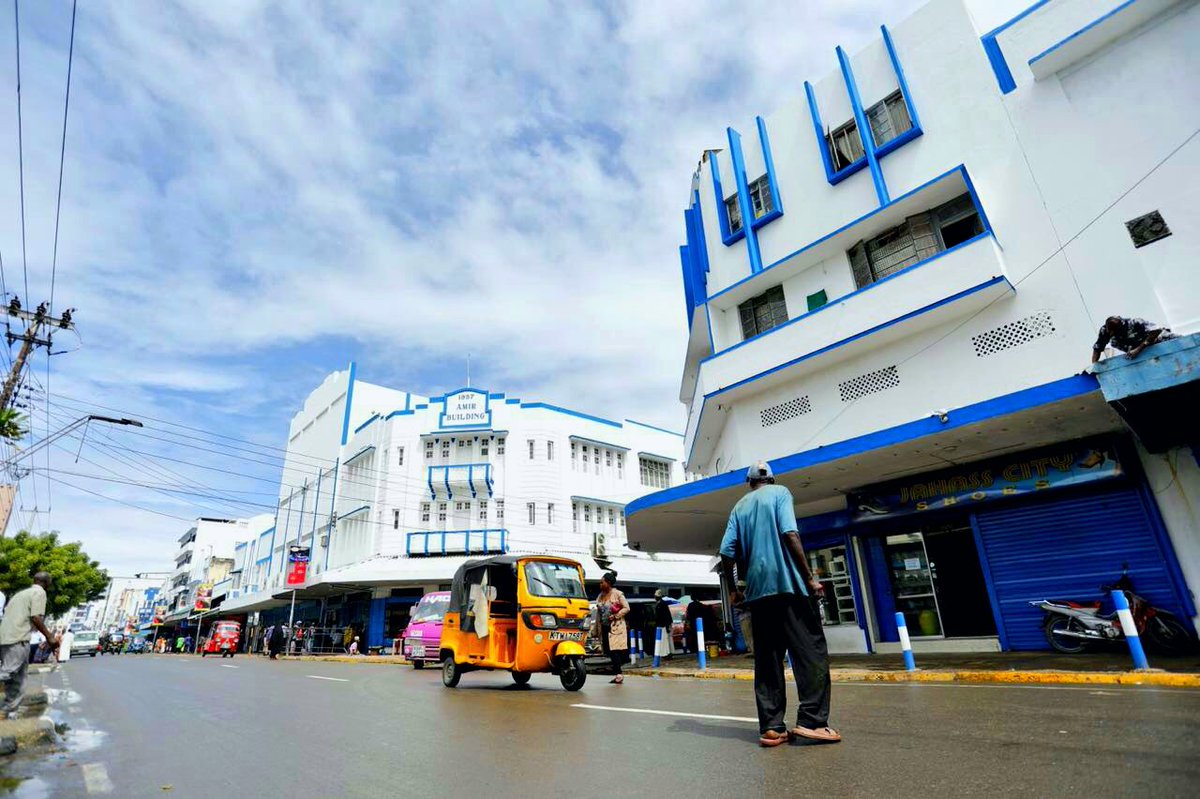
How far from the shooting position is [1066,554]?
1137 centimetres

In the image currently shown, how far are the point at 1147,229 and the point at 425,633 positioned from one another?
63.4 ft

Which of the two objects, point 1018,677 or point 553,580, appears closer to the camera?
point 1018,677

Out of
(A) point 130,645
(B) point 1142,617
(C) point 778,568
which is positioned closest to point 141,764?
(C) point 778,568

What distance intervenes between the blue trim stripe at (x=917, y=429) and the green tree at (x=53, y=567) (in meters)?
37.8

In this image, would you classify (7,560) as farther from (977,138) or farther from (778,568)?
(977,138)

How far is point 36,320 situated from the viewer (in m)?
19.7

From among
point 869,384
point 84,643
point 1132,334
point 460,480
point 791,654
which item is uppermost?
point 460,480

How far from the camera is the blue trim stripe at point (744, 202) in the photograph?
644 inches

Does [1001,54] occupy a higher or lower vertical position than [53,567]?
higher

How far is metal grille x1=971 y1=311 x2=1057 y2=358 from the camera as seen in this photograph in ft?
37.5

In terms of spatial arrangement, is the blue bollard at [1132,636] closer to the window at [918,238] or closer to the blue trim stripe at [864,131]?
the window at [918,238]

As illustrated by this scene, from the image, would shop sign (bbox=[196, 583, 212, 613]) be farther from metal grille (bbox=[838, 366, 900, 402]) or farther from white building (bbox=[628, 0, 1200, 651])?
metal grille (bbox=[838, 366, 900, 402])

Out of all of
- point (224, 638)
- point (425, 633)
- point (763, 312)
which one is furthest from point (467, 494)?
point (763, 312)

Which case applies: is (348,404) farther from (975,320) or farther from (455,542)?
(975,320)
